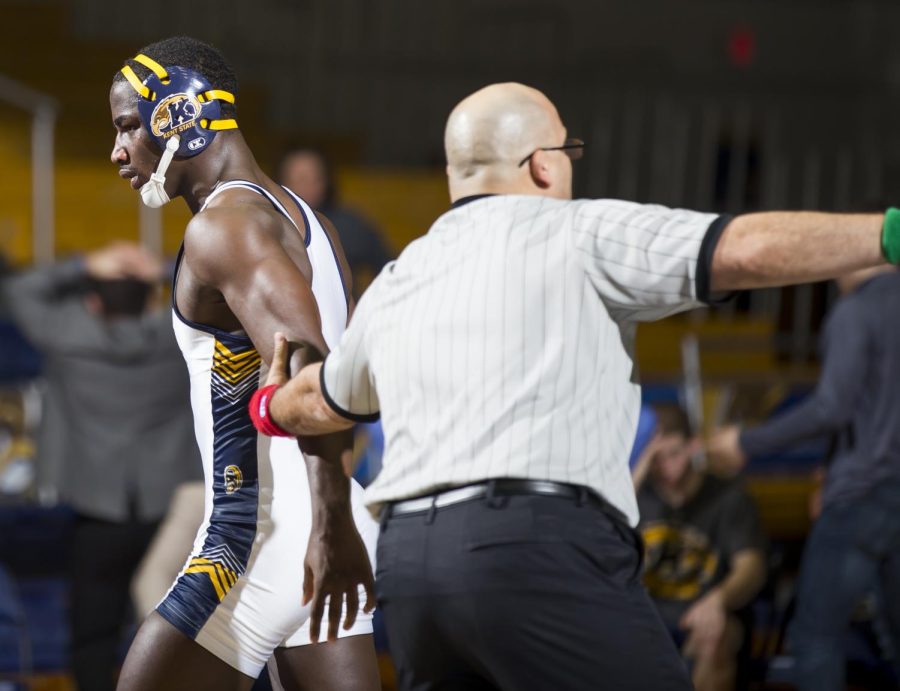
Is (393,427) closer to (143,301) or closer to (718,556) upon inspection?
(718,556)

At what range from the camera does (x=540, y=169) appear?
2494 mm

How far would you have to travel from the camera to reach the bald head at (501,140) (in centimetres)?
247

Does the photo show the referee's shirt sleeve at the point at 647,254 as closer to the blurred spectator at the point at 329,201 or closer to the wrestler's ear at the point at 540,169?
the wrestler's ear at the point at 540,169

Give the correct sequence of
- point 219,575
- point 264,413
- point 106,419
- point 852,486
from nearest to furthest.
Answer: point 264,413, point 219,575, point 852,486, point 106,419

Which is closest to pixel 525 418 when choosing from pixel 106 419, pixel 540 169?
pixel 540 169

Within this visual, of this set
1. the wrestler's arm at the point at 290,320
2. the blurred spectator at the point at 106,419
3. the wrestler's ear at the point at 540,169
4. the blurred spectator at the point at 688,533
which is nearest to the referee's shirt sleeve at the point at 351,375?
the wrestler's arm at the point at 290,320

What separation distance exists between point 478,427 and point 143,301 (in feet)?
12.7

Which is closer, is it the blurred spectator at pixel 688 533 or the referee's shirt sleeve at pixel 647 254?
the referee's shirt sleeve at pixel 647 254

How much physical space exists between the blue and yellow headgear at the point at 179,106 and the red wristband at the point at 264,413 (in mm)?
571

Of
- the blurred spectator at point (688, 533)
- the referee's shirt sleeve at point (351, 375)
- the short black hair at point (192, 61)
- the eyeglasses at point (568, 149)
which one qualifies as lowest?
the blurred spectator at point (688, 533)

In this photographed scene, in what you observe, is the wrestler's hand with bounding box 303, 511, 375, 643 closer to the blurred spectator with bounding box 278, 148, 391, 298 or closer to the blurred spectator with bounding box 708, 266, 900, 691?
the blurred spectator with bounding box 708, 266, 900, 691

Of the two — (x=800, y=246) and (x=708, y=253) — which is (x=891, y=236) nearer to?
(x=800, y=246)

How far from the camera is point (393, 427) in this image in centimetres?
243

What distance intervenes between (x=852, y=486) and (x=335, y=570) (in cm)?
272
